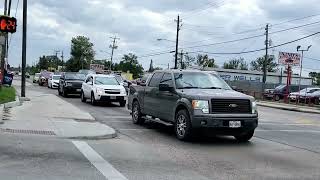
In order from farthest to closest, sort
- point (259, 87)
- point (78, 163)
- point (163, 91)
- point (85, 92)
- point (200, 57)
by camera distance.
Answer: point (200, 57), point (259, 87), point (85, 92), point (163, 91), point (78, 163)

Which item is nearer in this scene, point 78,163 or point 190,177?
point 190,177

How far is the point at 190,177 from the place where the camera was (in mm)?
8438

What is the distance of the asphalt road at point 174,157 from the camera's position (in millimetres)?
8703

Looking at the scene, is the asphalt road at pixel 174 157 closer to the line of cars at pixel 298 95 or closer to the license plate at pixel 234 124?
the license plate at pixel 234 124

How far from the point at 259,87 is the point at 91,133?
56828 millimetres

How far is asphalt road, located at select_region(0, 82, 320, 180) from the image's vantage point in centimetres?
870

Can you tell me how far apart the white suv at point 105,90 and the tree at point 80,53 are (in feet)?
353

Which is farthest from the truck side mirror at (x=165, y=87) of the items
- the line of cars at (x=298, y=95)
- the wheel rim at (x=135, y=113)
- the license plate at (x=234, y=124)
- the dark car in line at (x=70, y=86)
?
the line of cars at (x=298, y=95)

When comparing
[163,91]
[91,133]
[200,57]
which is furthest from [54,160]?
[200,57]

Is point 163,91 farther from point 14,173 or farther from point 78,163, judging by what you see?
point 14,173

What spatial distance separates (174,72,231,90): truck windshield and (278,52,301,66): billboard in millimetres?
33754

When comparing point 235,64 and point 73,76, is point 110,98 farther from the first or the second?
point 235,64

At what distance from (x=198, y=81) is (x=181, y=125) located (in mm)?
1519

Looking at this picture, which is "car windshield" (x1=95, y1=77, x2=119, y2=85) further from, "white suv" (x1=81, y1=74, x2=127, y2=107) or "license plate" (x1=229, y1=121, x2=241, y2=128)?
"license plate" (x1=229, y1=121, x2=241, y2=128)
